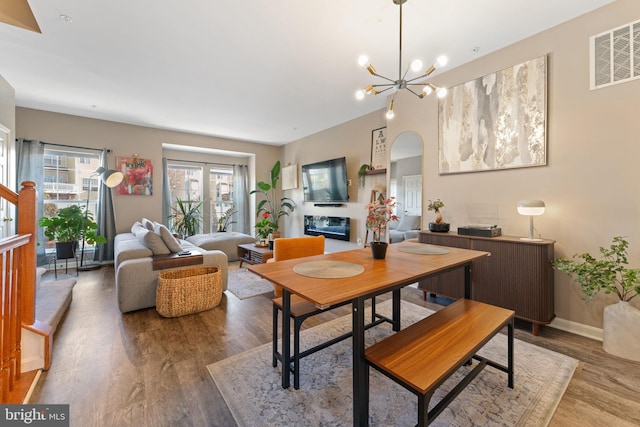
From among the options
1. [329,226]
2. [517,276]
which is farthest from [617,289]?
[329,226]

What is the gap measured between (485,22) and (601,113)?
1.23 m

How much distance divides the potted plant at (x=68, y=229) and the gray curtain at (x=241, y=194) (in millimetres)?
3070

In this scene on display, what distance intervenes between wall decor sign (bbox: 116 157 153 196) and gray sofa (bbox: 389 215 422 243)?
4.81 meters

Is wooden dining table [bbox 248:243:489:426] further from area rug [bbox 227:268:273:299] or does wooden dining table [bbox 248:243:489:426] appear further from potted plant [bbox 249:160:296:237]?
potted plant [bbox 249:160:296:237]

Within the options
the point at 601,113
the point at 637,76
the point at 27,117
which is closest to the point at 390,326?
the point at 601,113

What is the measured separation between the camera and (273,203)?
22.5ft

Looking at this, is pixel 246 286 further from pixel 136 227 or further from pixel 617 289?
pixel 617 289

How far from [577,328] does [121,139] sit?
7.09 meters

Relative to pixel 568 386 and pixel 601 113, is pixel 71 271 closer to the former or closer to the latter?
pixel 568 386

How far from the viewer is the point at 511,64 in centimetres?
259

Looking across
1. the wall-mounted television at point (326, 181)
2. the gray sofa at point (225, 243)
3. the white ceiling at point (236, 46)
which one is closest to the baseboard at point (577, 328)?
the white ceiling at point (236, 46)

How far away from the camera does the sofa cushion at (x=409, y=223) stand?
3420mm

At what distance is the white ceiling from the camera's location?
2.10m

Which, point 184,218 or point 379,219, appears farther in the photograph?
point 184,218
